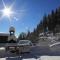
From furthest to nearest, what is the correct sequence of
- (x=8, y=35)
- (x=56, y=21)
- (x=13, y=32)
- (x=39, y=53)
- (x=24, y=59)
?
1. (x=56, y=21)
2. (x=13, y=32)
3. (x=8, y=35)
4. (x=39, y=53)
5. (x=24, y=59)

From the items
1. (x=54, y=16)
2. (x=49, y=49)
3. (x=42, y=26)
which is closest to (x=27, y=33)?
(x=42, y=26)

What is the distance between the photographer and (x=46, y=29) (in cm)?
3684

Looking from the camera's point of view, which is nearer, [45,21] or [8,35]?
[8,35]

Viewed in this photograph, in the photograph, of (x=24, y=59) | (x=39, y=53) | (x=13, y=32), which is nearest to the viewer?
(x=24, y=59)

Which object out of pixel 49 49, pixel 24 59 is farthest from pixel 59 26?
pixel 24 59

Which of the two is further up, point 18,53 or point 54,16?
point 54,16

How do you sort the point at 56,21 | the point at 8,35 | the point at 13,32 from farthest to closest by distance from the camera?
the point at 56,21, the point at 13,32, the point at 8,35

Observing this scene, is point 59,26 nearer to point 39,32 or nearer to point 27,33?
point 39,32

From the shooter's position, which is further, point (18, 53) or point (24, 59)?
point (18, 53)

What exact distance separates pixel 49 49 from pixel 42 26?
2286cm

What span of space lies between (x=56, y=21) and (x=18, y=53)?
2362 cm

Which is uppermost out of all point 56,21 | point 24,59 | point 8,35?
point 56,21

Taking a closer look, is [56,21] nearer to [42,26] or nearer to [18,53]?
[42,26]

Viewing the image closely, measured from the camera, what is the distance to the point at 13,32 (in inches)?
1332
